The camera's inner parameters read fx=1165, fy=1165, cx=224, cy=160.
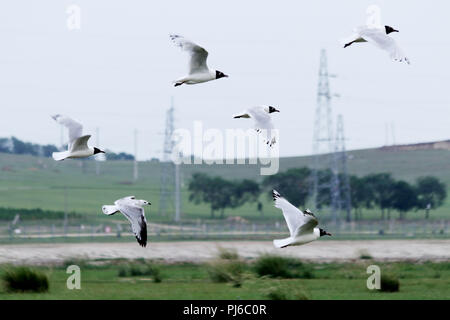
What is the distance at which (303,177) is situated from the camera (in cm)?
9850

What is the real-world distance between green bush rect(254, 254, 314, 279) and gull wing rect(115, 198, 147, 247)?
51.9ft

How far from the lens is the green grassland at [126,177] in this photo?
335ft

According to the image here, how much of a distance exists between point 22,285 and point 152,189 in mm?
82008

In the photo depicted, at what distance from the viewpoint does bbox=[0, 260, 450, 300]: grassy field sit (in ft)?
90.2

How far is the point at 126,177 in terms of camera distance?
12569 centimetres

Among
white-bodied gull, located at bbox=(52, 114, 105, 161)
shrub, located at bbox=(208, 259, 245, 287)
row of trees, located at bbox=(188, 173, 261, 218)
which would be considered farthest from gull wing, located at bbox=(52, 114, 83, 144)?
row of trees, located at bbox=(188, 173, 261, 218)

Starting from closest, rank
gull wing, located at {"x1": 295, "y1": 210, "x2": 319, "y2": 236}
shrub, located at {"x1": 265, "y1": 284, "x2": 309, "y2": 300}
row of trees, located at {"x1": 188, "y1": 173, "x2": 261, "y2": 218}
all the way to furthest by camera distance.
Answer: gull wing, located at {"x1": 295, "y1": 210, "x2": 319, "y2": 236}, shrub, located at {"x1": 265, "y1": 284, "x2": 309, "y2": 300}, row of trees, located at {"x1": 188, "y1": 173, "x2": 261, "y2": 218}

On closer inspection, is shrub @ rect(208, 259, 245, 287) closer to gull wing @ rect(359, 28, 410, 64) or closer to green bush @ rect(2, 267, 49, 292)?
green bush @ rect(2, 267, 49, 292)

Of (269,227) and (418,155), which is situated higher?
(418,155)
